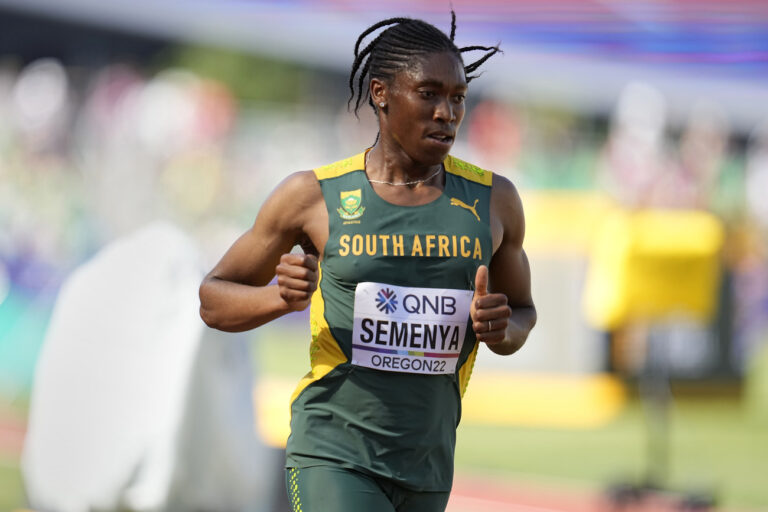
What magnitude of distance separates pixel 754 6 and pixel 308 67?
1619cm

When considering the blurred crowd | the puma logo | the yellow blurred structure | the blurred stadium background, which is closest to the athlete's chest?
the puma logo

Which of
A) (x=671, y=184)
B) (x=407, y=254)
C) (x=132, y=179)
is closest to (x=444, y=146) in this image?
(x=407, y=254)

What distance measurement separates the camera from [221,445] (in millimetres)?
5359

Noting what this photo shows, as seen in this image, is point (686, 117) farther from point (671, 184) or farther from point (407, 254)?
point (407, 254)

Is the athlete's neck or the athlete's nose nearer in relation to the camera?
the athlete's nose

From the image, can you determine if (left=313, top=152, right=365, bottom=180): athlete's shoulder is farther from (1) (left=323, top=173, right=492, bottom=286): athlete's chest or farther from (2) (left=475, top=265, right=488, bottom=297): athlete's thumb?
(2) (left=475, top=265, right=488, bottom=297): athlete's thumb

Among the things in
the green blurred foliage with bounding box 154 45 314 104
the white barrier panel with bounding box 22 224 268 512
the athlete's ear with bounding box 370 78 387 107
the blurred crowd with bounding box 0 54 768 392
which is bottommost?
the white barrier panel with bounding box 22 224 268 512

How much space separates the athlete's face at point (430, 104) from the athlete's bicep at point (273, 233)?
31cm

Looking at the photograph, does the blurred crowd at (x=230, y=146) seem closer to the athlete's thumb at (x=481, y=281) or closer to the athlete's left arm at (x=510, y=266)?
the athlete's left arm at (x=510, y=266)

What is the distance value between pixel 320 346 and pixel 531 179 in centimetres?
2783

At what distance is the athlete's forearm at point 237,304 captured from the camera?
10.8 ft

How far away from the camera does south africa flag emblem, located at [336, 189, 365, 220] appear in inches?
132

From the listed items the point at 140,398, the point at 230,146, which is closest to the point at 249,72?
the point at 230,146

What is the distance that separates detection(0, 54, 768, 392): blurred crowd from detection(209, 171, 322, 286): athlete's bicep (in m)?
22.0
